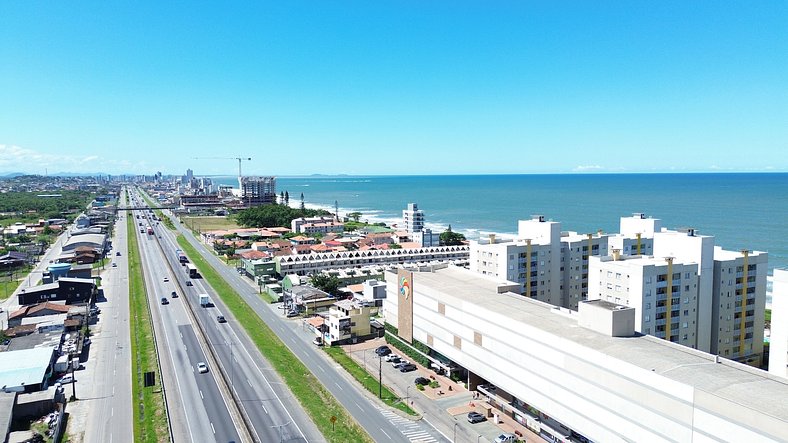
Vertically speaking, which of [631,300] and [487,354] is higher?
[631,300]

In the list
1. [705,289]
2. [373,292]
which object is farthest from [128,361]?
[705,289]

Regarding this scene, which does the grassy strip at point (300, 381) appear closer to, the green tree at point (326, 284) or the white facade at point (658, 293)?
the green tree at point (326, 284)

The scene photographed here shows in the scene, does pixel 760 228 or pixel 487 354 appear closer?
pixel 487 354

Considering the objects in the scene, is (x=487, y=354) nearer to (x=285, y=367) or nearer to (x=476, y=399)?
(x=476, y=399)

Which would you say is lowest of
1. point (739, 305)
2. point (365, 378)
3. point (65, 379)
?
point (365, 378)

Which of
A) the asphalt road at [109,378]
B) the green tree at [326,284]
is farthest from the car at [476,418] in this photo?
the green tree at [326,284]

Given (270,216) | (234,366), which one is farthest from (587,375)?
(270,216)

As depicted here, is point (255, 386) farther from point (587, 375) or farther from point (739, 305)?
point (739, 305)
